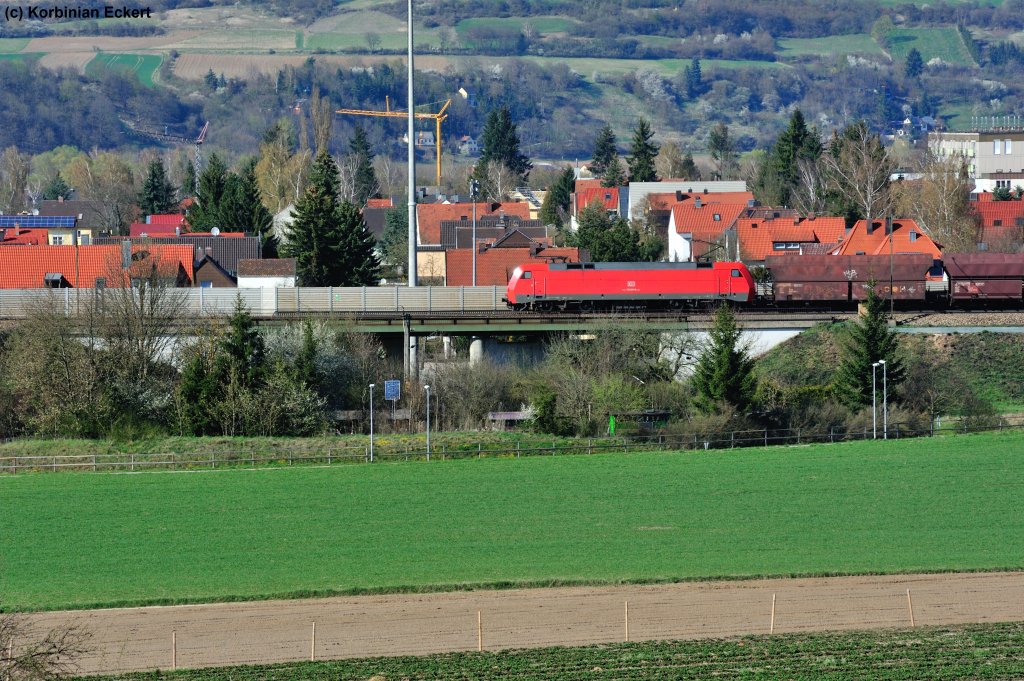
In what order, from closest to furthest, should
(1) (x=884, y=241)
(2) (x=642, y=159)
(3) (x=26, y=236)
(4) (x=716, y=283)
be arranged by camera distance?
(4) (x=716, y=283), (1) (x=884, y=241), (3) (x=26, y=236), (2) (x=642, y=159)

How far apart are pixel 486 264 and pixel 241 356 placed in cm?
3202

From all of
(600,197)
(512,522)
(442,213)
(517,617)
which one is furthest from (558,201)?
(517,617)

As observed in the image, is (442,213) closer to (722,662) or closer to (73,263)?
(73,263)

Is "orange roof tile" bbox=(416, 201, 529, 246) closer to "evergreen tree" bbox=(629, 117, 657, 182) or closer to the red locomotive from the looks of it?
"evergreen tree" bbox=(629, 117, 657, 182)

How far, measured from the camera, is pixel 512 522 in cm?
4394

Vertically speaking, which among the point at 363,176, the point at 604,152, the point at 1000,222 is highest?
the point at 604,152

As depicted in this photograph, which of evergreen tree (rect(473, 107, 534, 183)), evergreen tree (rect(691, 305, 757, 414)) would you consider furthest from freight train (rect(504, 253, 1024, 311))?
evergreen tree (rect(473, 107, 534, 183))

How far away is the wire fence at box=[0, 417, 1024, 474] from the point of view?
53219 millimetres

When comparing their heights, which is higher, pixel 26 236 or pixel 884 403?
pixel 26 236

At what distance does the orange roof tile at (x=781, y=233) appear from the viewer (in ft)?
318

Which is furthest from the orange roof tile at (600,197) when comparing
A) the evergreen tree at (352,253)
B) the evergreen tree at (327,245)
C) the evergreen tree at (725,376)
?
the evergreen tree at (725,376)

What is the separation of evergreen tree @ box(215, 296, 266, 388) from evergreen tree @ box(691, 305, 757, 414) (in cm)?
1602

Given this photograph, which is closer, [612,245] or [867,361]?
[867,361]

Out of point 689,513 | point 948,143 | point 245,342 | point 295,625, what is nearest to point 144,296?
point 245,342
